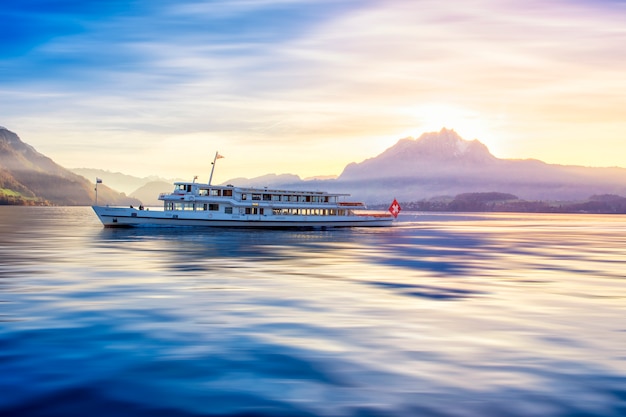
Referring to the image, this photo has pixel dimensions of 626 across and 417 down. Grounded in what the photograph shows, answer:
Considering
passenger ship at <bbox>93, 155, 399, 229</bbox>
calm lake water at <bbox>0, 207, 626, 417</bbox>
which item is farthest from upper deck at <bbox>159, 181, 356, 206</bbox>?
calm lake water at <bbox>0, 207, 626, 417</bbox>

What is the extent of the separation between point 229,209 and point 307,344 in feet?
293

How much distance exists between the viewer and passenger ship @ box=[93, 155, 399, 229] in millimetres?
103750

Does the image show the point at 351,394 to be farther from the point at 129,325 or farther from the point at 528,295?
the point at 528,295

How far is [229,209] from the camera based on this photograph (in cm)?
10856

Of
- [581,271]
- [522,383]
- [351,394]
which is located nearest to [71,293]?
[351,394]

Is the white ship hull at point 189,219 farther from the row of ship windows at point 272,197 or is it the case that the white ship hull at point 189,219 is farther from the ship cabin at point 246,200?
the row of ship windows at point 272,197

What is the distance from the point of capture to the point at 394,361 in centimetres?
1866

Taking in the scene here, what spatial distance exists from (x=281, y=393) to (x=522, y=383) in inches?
269

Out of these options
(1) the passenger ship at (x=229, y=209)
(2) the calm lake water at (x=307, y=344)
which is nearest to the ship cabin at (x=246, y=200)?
(1) the passenger ship at (x=229, y=209)

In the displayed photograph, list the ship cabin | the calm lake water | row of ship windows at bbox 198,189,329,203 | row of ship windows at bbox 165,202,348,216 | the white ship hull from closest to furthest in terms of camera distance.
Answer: the calm lake water
the white ship hull
the ship cabin
row of ship windows at bbox 165,202,348,216
row of ship windows at bbox 198,189,329,203

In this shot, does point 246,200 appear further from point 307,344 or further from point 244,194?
point 307,344

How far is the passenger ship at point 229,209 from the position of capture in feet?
340

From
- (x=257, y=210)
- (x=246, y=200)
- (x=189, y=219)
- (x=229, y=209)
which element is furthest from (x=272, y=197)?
(x=189, y=219)

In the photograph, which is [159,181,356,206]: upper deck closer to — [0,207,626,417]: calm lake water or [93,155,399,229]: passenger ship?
[93,155,399,229]: passenger ship
